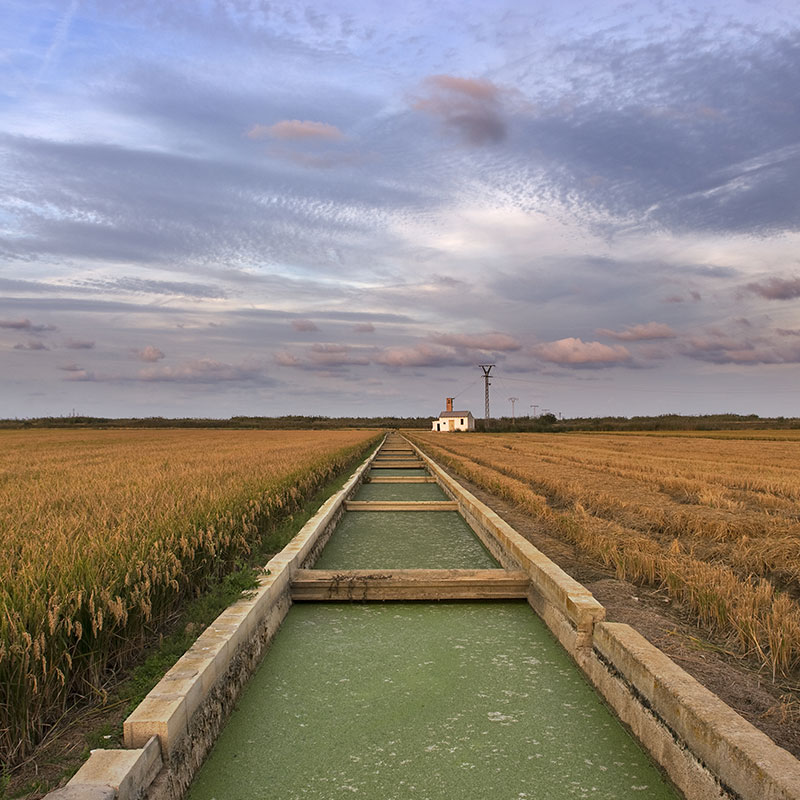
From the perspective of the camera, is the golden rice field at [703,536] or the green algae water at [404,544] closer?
the golden rice field at [703,536]

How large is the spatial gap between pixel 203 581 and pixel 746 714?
3979mm

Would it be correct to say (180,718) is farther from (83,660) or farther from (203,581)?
(203,581)

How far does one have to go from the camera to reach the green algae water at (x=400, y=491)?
1281 centimetres

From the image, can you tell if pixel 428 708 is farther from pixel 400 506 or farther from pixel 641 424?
pixel 641 424

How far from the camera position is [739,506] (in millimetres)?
9516

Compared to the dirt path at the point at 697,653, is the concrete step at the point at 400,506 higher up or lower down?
lower down

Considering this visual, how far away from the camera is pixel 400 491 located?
14.0m

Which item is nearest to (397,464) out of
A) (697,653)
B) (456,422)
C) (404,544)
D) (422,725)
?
(404,544)

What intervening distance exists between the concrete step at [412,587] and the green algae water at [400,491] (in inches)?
277

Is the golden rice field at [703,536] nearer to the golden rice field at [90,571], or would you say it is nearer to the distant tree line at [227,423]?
the golden rice field at [90,571]

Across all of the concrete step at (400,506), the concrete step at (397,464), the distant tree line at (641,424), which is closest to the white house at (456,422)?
the distant tree line at (641,424)

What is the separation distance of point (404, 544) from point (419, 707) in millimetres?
4567

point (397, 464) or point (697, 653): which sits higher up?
point (697, 653)

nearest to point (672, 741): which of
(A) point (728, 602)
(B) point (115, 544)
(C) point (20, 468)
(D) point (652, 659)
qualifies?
(D) point (652, 659)
